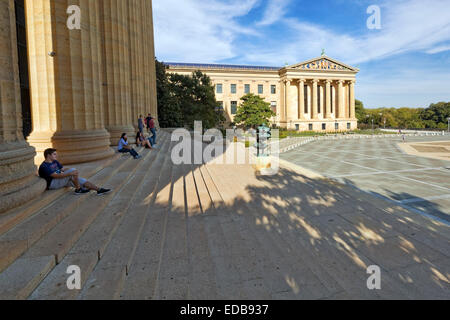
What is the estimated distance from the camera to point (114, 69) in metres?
12.3

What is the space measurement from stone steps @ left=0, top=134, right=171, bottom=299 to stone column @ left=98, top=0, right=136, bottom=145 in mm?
7466

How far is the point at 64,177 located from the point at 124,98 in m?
8.06

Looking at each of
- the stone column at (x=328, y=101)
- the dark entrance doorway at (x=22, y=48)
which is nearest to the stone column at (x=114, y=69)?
the dark entrance doorway at (x=22, y=48)

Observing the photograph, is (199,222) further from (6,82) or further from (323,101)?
(323,101)

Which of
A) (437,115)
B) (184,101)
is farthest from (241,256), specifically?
(437,115)

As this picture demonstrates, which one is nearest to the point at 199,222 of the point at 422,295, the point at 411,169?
the point at 422,295

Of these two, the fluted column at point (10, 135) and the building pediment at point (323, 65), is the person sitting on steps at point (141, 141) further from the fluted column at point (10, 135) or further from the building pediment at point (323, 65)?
the building pediment at point (323, 65)

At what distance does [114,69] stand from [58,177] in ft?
27.8

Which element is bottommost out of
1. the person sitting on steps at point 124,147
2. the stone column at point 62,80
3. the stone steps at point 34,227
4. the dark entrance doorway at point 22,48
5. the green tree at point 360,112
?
the stone steps at point 34,227

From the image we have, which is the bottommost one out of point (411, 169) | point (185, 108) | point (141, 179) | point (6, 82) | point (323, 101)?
point (411, 169)

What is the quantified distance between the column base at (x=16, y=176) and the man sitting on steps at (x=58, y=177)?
76cm

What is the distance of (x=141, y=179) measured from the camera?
7949mm

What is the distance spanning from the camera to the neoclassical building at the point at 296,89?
7188 cm
